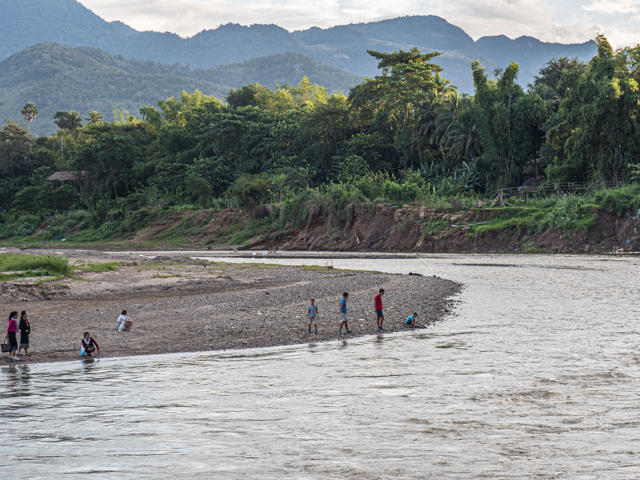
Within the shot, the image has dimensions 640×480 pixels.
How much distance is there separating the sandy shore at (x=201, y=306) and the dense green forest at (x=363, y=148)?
30.7m

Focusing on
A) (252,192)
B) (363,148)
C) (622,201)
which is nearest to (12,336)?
(622,201)

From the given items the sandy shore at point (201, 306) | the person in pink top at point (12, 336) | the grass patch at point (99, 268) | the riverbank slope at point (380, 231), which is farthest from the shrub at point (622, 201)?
the person in pink top at point (12, 336)

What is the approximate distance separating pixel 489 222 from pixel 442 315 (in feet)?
117

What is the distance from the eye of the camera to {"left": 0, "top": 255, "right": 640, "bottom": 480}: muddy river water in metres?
9.71

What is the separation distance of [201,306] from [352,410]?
1359 cm

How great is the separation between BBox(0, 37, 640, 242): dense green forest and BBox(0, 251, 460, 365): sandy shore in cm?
3073

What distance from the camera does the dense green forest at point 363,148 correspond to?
57.0 metres

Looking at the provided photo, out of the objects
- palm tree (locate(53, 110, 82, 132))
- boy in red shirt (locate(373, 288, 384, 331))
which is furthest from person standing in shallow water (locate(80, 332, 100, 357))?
palm tree (locate(53, 110, 82, 132))

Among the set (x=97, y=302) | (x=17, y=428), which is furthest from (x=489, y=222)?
(x=17, y=428)

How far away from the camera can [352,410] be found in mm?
Result: 12547

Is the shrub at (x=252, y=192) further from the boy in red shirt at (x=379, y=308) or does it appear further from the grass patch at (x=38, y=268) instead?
the boy in red shirt at (x=379, y=308)

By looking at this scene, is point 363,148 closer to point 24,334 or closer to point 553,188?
point 553,188

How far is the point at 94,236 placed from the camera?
8175cm

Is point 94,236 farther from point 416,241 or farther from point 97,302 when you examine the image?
point 97,302
